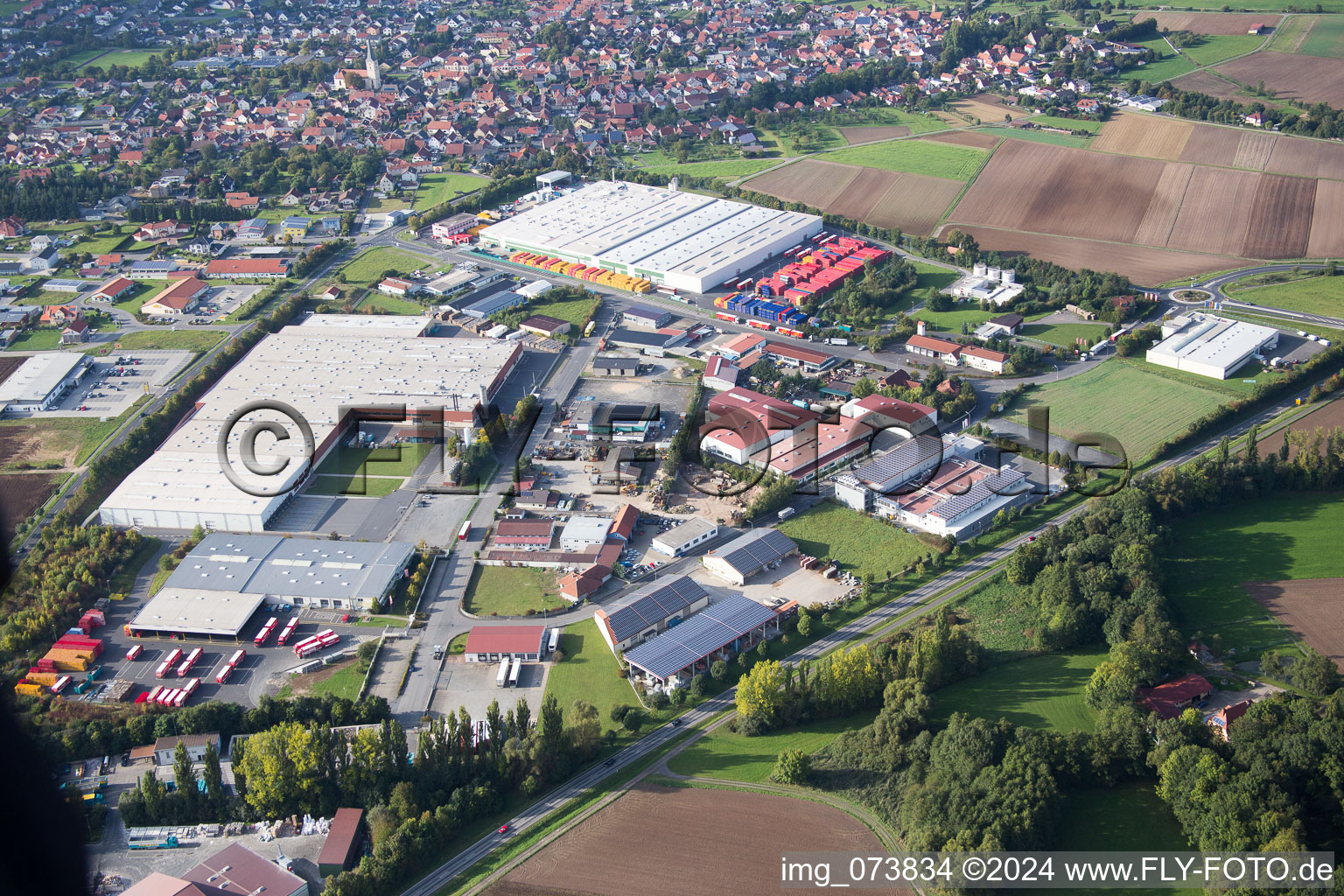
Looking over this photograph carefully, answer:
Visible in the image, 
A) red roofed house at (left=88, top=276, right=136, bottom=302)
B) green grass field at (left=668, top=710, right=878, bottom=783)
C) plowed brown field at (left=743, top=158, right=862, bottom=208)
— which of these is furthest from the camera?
plowed brown field at (left=743, top=158, right=862, bottom=208)

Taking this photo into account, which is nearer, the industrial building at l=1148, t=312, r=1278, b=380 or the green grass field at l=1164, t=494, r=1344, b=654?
the green grass field at l=1164, t=494, r=1344, b=654

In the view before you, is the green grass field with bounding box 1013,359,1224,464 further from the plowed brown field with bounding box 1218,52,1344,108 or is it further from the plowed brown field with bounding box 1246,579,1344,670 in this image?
the plowed brown field with bounding box 1218,52,1344,108


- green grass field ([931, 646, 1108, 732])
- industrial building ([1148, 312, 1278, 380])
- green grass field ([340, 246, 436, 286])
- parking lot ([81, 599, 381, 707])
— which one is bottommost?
green grass field ([931, 646, 1108, 732])

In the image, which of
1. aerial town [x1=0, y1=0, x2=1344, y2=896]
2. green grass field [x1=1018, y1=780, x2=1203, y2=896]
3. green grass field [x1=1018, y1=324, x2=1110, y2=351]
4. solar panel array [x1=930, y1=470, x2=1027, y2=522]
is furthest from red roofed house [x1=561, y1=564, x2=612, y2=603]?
green grass field [x1=1018, y1=324, x2=1110, y2=351]

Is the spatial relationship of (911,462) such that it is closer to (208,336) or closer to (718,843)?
(718,843)

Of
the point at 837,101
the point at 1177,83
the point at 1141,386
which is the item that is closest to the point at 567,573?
the point at 1141,386

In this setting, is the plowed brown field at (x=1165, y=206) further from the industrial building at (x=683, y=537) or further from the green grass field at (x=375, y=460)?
the green grass field at (x=375, y=460)

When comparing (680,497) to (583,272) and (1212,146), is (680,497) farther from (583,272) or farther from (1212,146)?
(1212,146)

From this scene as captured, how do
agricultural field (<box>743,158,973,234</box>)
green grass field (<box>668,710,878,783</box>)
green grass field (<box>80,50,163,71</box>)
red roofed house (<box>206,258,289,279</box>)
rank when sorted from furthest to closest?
green grass field (<box>80,50,163,71</box>) → agricultural field (<box>743,158,973,234</box>) → red roofed house (<box>206,258,289,279</box>) → green grass field (<box>668,710,878,783</box>)

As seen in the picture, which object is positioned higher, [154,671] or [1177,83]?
[1177,83]
